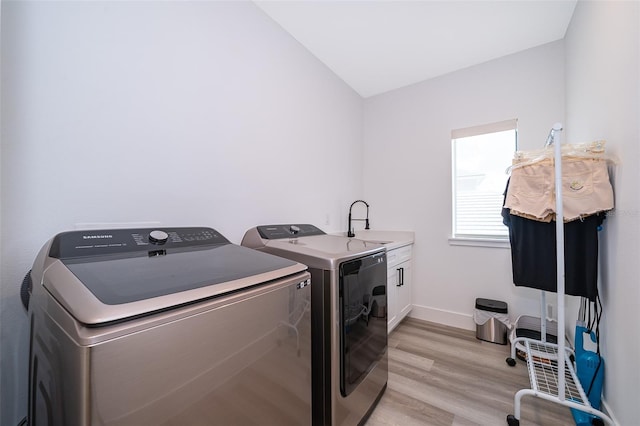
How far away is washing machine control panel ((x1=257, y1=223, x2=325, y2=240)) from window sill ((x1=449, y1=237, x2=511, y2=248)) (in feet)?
5.08

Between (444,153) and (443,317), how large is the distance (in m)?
1.76

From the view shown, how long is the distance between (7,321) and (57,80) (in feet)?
2.99

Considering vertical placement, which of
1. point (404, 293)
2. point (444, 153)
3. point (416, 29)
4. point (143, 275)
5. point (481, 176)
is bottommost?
point (404, 293)

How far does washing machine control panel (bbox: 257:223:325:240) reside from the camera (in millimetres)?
1588

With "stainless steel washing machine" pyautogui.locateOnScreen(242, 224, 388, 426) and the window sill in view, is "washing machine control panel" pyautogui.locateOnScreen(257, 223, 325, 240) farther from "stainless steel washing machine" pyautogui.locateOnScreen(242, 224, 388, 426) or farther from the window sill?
the window sill

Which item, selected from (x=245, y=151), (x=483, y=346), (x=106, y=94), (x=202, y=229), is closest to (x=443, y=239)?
(x=483, y=346)

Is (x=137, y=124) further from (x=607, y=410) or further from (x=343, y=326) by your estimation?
(x=607, y=410)

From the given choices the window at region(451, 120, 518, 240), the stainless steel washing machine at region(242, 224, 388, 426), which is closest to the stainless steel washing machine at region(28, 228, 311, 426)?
the stainless steel washing machine at region(242, 224, 388, 426)

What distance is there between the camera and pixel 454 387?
5.54 feet

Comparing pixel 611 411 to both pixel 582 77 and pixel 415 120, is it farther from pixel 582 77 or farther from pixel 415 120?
pixel 415 120

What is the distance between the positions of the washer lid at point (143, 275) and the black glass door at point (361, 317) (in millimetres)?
375

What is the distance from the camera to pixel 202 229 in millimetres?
1257

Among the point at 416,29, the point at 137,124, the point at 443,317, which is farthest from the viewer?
A: the point at 443,317

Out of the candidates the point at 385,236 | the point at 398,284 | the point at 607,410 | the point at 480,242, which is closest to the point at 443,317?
the point at 398,284
